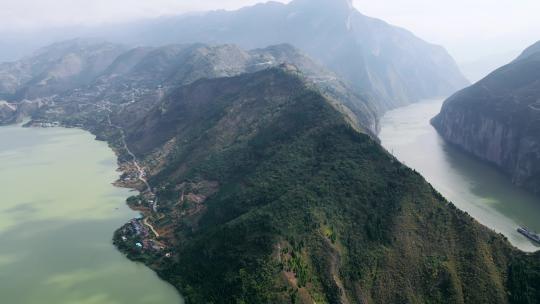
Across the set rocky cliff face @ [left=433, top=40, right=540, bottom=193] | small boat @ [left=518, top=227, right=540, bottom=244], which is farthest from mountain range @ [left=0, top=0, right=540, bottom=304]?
rocky cliff face @ [left=433, top=40, right=540, bottom=193]

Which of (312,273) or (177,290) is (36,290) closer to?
(177,290)

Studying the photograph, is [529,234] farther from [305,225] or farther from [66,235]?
[66,235]

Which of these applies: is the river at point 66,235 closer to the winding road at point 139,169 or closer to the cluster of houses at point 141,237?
the cluster of houses at point 141,237

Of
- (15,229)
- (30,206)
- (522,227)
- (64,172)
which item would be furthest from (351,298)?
(64,172)

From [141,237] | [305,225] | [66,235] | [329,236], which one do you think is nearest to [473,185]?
[329,236]

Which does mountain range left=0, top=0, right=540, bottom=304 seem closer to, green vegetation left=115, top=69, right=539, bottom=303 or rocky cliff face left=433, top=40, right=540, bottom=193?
green vegetation left=115, top=69, right=539, bottom=303
